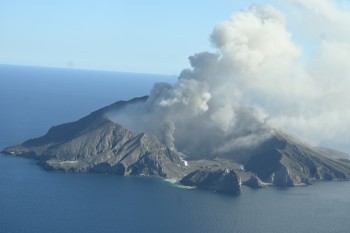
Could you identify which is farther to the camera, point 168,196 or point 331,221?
point 168,196

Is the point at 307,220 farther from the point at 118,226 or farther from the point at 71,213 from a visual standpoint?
the point at 71,213

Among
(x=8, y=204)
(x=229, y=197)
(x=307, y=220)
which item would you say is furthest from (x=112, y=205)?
(x=307, y=220)

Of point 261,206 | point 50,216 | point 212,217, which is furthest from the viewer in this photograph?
point 261,206

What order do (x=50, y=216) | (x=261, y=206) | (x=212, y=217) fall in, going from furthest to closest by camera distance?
(x=261, y=206) < (x=212, y=217) < (x=50, y=216)

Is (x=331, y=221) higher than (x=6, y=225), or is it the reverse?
(x=331, y=221)

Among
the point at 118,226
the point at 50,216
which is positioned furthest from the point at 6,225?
the point at 118,226

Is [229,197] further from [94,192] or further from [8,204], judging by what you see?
[8,204]

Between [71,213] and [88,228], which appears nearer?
[88,228]

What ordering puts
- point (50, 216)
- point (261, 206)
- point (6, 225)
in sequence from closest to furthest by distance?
point (6, 225)
point (50, 216)
point (261, 206)

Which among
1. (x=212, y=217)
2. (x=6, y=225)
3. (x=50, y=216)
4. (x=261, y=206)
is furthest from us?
(x=261, y=206)
